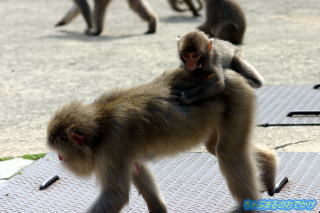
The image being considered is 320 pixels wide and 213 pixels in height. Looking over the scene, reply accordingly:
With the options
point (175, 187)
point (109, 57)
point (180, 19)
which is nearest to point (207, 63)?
point (175, 187)

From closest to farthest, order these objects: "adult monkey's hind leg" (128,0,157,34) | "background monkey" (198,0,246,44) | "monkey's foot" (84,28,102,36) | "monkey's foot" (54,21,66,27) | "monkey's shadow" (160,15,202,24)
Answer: "background monkey" (198,0,246,44) < "adult monkey's hind leg" (128,0,157,34) < "monkey's foot" (84,28,102,36) < "monkey's foot" (54,21,66,27) < "monkey's shadow" (160,15,202,24)

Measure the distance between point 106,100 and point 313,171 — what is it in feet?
5.79

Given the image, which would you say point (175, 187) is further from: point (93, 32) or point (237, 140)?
point (93, 32)

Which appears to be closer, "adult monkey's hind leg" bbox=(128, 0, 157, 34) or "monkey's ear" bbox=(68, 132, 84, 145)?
"monkey's ear" bbox=(68, 132, 84, 145)

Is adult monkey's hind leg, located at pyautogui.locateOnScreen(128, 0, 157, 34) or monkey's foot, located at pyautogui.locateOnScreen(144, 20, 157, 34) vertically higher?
adult monkey's hind leg, located at pyautogui.locateOnScreen(128, 0, 157, 34)

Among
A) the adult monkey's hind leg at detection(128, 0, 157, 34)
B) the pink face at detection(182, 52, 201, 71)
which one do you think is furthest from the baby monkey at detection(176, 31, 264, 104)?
the adult monkey's hind leg at detection(128, 0, 157, 34)

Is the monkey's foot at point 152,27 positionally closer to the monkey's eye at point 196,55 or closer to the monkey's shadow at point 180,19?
the monkey's shadow at point 180,19

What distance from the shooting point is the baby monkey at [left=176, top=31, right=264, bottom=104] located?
3926mm

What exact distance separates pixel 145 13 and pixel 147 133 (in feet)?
26.0

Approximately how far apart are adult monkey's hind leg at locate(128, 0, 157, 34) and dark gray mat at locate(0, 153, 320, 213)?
6224 mm

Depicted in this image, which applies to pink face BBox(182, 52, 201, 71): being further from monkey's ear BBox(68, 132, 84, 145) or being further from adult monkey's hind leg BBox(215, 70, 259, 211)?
monkey's ear BBox(68, 132, 84, 145)

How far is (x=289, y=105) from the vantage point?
653 cm

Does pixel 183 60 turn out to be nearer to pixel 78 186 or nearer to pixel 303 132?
pixel 78 186

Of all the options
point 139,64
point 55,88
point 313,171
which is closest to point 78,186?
point 313,171
